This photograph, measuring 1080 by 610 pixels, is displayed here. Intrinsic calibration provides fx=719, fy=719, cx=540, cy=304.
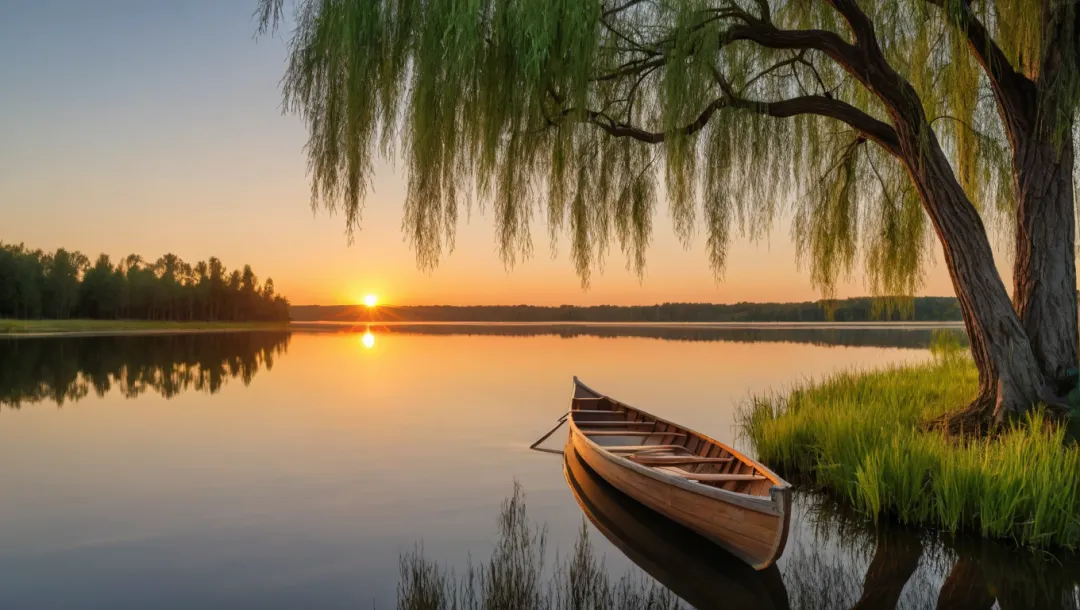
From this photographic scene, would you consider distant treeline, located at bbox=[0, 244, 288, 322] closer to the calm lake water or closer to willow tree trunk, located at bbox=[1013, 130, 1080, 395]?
the calm lake water

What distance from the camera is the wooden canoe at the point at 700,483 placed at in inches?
172

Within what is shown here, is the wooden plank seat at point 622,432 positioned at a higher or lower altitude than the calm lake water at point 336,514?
higher

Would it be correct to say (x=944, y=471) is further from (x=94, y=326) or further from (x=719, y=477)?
(x=94, y=326)

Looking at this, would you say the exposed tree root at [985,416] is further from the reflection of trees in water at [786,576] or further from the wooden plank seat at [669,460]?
the wooden plank seat at [669,460]

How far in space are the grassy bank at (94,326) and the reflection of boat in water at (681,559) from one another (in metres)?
50.3

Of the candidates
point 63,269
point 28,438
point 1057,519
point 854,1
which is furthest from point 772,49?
point 63,269

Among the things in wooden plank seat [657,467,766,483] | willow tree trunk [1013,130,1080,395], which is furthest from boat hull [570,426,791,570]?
willow tree trunk [1013,130,1080,395]

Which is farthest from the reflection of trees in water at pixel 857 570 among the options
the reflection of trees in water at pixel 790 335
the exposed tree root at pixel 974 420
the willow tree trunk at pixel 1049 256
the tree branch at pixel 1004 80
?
the reflection of trees in water at pixel 790 335

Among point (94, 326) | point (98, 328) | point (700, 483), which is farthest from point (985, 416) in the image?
point (98, 328)

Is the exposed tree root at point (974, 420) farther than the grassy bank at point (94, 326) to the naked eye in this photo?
No

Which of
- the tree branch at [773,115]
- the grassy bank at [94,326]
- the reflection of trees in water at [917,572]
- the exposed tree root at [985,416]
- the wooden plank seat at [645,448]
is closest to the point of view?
the reflection of trees in water at [917,572]

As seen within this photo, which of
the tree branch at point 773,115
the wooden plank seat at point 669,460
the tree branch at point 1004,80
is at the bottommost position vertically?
the wooden plank seat at point 669,460

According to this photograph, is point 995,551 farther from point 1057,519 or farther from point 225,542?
point 225,542

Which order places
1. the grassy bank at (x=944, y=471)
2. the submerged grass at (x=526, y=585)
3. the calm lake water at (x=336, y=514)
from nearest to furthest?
the submerged grass at (x=526, y=585) < the calm lake water at (x=336, y=514) < the grassy bank at (x=944, y=471)
